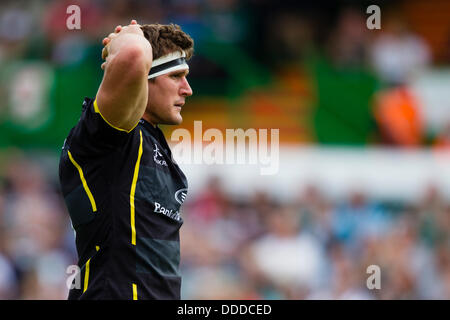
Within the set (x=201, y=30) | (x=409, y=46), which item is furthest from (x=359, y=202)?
(x=201, y=30)

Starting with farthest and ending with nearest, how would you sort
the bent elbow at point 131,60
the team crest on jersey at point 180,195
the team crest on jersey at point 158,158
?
the team crest on jersey at point 180,195 → the team crest on jersey at point 158,158 → the bent elbow at point 131,60

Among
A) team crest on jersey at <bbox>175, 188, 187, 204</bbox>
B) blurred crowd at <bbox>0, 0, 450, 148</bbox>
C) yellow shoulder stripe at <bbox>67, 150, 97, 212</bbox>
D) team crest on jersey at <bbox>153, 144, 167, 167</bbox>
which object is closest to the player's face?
team crest on jersey at <bbox>153, 144, 167, 167</bbox>

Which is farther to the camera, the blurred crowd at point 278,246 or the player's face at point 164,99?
the blurred crowd at point 278,246

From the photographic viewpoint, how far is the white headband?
445cm

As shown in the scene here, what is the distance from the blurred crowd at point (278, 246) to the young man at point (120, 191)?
15.1 ft

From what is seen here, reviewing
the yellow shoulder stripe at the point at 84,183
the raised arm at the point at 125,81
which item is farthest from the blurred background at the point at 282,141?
the raised arm at the point at 125,81

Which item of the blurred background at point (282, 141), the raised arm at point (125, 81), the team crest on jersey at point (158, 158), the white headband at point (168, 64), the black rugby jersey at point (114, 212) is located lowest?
the black rugby jersey at point (114, 212)

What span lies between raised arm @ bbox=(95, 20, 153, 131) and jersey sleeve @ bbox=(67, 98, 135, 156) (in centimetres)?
3

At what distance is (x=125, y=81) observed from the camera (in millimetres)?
3811

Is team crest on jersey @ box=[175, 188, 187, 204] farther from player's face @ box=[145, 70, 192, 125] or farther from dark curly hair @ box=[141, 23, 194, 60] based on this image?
dark curly hair @ box=[141, 23, 194, 60]

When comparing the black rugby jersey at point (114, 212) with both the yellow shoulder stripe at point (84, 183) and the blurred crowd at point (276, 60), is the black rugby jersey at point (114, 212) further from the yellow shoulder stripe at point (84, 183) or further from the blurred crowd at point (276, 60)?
the blurred crowd at point (276, 60)

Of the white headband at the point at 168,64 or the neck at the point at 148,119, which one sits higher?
the white headband at the point at 168,64

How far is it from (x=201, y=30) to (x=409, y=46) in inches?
126

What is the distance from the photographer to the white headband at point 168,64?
4.45 m
